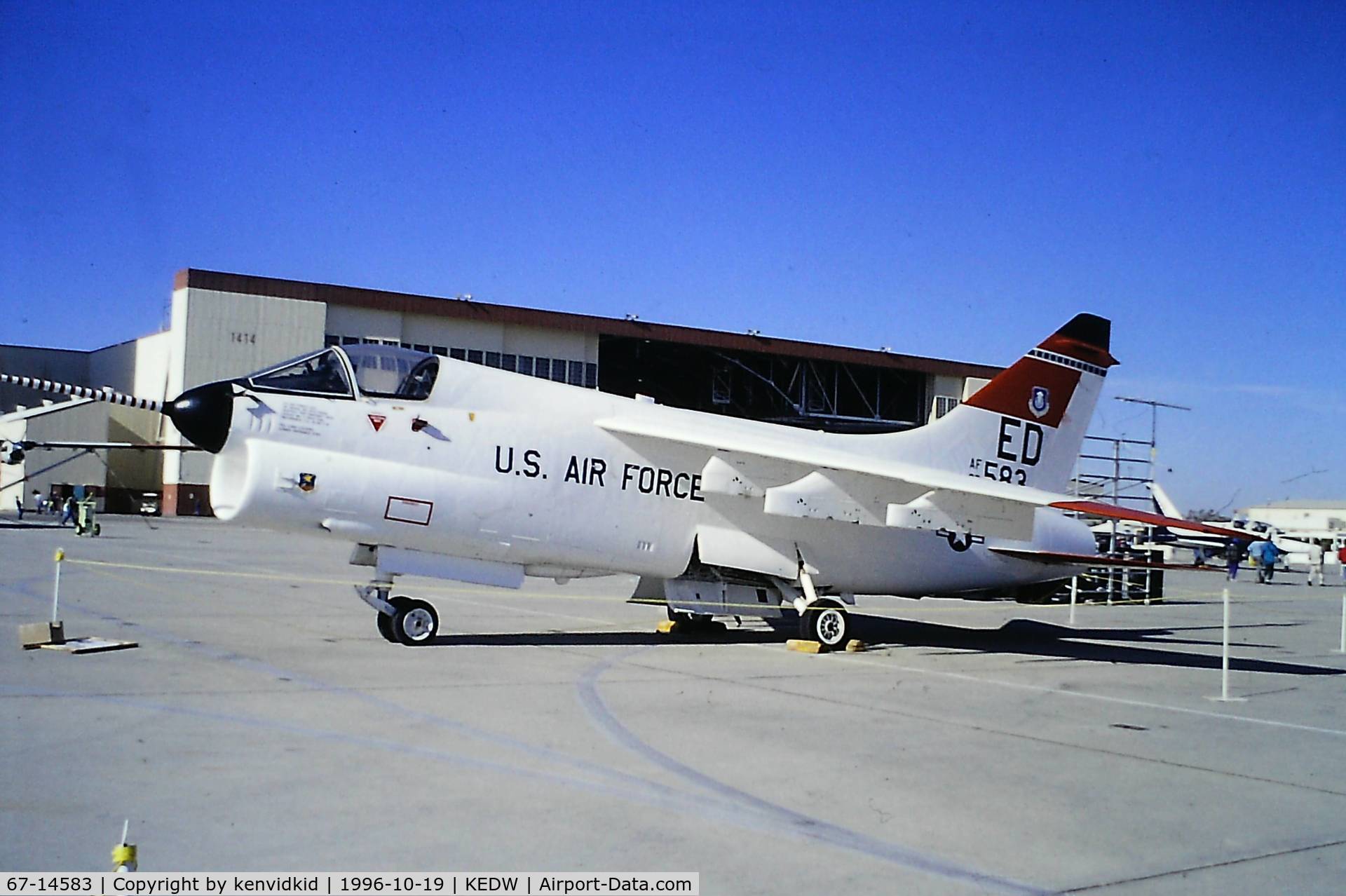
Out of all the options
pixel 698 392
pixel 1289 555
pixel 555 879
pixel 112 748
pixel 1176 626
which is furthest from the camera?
pixel 1289 555

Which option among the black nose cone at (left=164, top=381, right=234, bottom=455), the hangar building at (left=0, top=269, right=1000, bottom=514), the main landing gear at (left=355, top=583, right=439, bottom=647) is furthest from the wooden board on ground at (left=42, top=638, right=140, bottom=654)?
the hangar building at (left=0, top=269, right=1000, bottom=514)

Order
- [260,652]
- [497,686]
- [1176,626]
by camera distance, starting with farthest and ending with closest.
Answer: [1176,626], [260,652], [497,686]

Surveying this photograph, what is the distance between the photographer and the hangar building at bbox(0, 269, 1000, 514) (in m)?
48.3

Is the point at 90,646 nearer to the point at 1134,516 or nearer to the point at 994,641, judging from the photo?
the point at 1134,516

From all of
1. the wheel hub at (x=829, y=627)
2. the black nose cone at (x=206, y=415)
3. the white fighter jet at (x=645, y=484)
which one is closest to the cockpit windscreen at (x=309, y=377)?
the white fighter jet at (x=645, y=484)

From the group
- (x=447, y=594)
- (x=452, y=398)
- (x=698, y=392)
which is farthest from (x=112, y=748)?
(x=698, y=392)

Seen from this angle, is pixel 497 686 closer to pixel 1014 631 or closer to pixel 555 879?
pixel 555 879

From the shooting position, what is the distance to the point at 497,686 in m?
9.82

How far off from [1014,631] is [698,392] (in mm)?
42780

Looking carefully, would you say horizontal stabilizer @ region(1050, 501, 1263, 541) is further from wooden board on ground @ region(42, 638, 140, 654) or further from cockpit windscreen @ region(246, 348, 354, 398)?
wooden board on ground @ region(42, 638, 140, 654)

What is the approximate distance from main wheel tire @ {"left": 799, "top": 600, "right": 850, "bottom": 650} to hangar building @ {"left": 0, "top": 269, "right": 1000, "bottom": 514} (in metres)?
33.5

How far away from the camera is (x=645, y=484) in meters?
13.6

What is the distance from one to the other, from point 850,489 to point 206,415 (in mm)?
7408

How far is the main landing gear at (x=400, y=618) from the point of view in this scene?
12180mm
